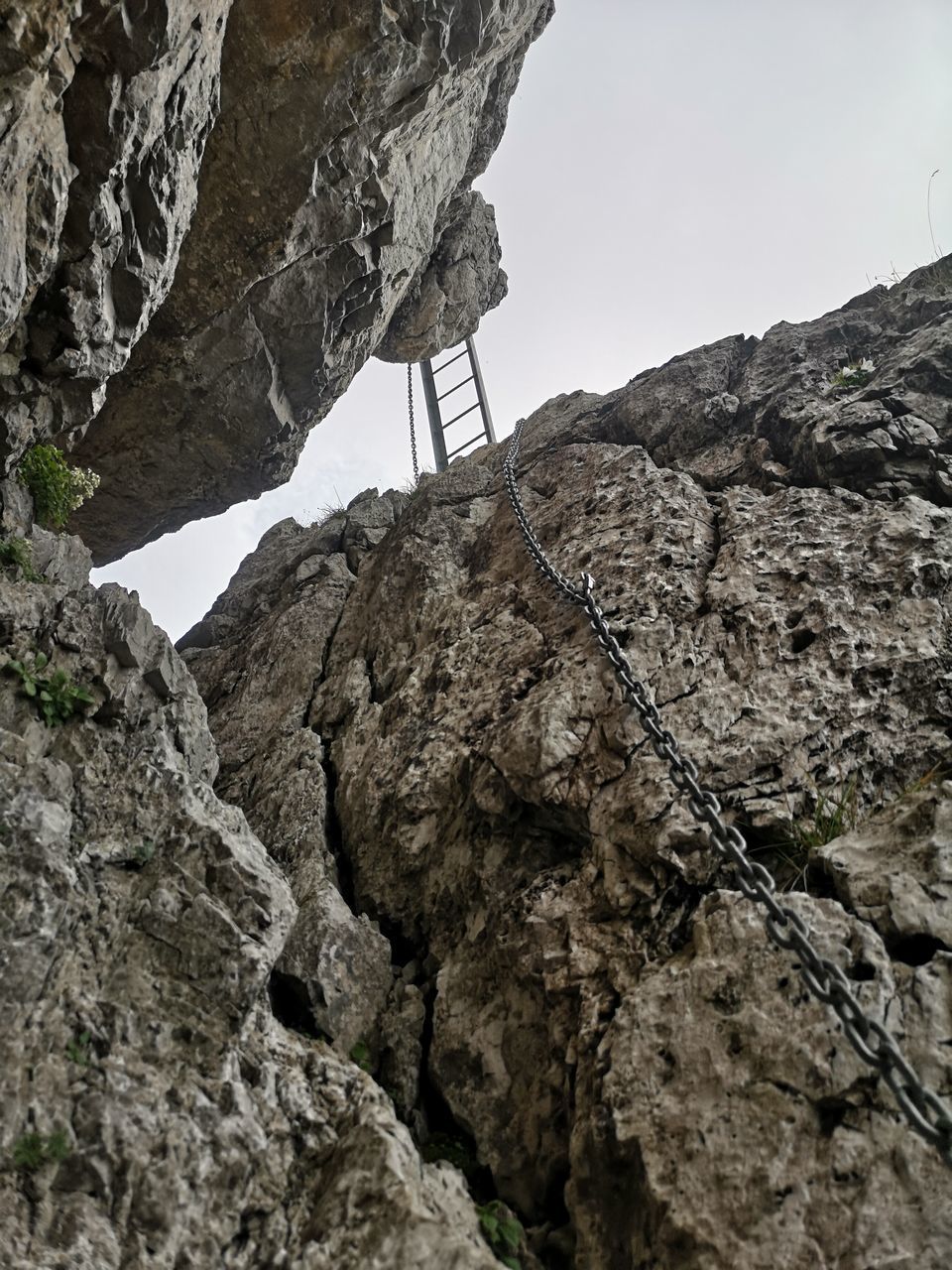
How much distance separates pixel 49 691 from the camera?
4465 millimetres

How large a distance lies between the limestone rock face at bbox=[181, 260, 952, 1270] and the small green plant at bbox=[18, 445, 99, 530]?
2.67 meters

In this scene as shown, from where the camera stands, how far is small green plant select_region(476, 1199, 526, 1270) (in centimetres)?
306

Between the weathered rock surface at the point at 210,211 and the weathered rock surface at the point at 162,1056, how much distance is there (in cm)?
244

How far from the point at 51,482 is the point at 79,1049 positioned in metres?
4.85

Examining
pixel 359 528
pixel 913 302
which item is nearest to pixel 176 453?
pixel 359 528

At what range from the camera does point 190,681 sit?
18.5ft

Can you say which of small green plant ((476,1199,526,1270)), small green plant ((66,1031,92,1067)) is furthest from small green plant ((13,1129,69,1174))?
small green plant ((476,1199,526,1270))

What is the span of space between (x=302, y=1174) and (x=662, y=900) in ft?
7.09

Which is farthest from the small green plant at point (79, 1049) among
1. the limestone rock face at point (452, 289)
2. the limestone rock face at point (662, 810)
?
the limestone rock face at point (452, 289)

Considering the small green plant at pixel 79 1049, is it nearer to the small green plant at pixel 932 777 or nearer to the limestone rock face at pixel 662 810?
the limestone rock face at pixel 662 810

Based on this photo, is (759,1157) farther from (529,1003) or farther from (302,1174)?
(302,1174)

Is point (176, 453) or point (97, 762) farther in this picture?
point (176, 453)

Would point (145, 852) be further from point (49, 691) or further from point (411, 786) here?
point (411, 786)

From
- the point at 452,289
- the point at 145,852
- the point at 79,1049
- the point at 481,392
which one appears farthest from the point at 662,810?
the point at 481,392
